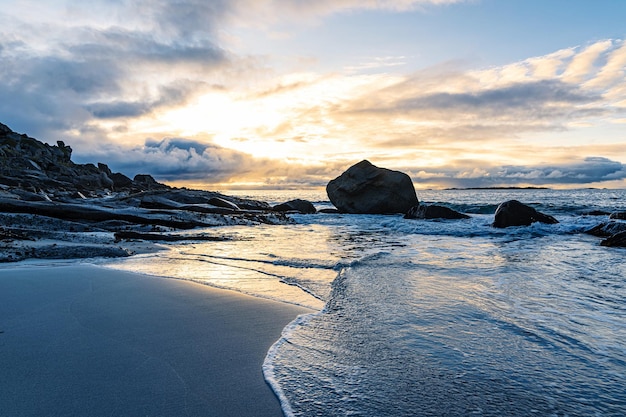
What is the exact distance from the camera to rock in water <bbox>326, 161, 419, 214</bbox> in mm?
26219

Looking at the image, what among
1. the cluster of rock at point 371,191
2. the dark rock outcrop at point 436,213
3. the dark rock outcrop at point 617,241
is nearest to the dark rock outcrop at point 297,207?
the cluster of rock at point 371,191

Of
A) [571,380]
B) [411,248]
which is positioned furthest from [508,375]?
[411,248]

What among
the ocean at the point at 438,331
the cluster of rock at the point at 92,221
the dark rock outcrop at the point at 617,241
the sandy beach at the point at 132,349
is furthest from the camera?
the dark rock outcrop at the point at 617,241

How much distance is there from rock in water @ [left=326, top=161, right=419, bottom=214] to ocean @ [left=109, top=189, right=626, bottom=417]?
18164 mm

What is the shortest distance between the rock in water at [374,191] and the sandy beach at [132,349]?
73.5 feet

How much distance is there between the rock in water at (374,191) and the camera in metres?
26.2

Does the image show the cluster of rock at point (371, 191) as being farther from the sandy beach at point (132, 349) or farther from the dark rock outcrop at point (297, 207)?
the sandy beach at point (132, 349)

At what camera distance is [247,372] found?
2.58 metres

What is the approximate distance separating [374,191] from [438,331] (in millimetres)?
23463

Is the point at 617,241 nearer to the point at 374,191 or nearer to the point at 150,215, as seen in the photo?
the point at 150,215

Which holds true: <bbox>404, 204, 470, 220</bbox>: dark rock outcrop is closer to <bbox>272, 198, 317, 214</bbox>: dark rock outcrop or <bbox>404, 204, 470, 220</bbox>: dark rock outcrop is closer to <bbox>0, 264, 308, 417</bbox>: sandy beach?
<bbox>272, 198, 317, 214</bbox>: dark rock outcrop

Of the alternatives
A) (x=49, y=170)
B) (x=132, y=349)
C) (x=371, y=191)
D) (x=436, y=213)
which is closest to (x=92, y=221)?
(x=132, y=349)

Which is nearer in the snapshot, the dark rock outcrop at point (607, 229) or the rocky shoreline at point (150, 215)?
the rocky shoreline at point (150, 215)

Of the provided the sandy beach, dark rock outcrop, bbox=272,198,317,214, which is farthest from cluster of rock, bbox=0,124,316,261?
dark rock outcrop, bbox=272,198,317,214
